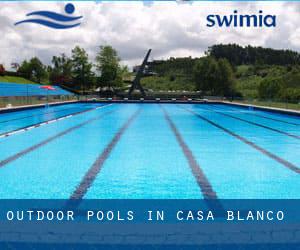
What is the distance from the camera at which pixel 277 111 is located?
23.5 m

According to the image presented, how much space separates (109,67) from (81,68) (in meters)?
3.86

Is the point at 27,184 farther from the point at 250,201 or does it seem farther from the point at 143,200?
the point at 250,201

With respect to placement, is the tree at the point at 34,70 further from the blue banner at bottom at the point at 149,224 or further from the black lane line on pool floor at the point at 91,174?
the blue banner at bottom at the point at 149,224

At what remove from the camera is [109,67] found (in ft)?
185

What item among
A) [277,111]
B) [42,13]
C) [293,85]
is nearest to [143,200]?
[277,111]

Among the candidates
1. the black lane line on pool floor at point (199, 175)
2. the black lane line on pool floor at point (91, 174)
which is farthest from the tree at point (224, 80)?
the black lane line on pool floor at point (91, 174)

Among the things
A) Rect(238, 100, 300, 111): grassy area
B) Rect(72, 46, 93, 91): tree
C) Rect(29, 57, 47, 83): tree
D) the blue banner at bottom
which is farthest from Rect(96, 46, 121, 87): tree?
the blue banner at bottom

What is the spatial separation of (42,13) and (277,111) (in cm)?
1846

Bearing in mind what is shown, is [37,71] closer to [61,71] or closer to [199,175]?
[61,71]

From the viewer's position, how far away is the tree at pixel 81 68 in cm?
5588

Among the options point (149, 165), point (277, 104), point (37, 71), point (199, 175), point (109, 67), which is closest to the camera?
point (199, 175)

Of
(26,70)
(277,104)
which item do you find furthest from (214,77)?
(26,70)

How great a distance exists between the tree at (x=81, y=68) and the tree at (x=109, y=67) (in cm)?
151

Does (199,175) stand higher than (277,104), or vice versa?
(277,104)
